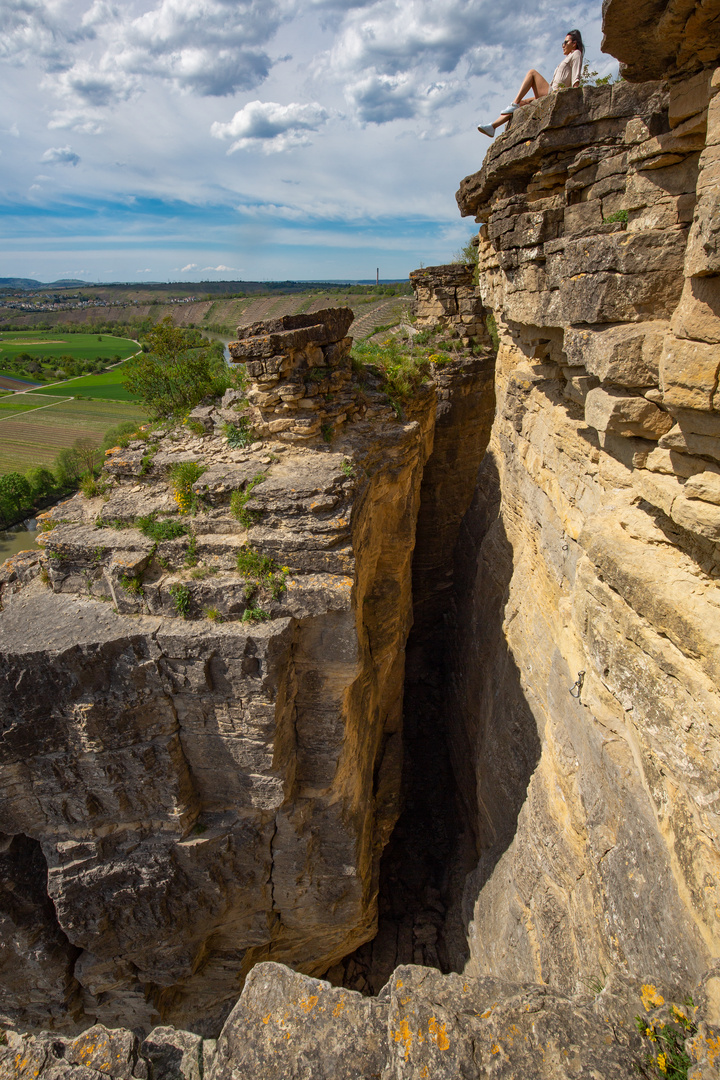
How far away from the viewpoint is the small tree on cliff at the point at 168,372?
981 centimetres

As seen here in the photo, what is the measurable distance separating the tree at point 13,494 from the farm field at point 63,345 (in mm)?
41116

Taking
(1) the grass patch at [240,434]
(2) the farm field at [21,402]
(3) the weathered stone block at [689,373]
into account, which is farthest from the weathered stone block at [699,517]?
(2) the farm field at [21,402]

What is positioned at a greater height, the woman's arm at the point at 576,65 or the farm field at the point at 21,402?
the woman's arm at the point at 576,65

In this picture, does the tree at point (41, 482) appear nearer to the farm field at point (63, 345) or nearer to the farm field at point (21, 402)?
the farm field at point (21, 402)

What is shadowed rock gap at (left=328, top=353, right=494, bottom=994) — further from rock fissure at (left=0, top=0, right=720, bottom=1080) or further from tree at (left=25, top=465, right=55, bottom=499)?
tree at (left=25, top=465, right=55, bottom=499)

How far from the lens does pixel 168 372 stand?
10.6 m

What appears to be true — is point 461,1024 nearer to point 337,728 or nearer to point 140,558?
point 337,728

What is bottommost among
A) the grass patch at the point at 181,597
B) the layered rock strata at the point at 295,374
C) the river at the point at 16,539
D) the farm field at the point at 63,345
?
the river at the point at 16,539

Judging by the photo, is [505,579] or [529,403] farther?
[505,579]

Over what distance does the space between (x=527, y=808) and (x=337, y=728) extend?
115 inches

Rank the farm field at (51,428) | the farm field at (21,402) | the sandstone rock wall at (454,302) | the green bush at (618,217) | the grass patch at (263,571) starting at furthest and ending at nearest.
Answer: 1. the farm field at (21,402)
2. the farm field at (51,428)
3. the sandstone rock wall at (454,302)
4. the grass patch at (263,571)
5. the green bush at (618,217)

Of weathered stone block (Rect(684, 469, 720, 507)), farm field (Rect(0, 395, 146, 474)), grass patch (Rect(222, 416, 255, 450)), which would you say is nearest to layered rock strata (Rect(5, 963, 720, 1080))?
weathered stone block (Rect(684, 469, 720, 507))

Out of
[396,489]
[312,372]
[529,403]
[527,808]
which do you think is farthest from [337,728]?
[529,403]

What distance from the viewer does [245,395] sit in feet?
27.4
